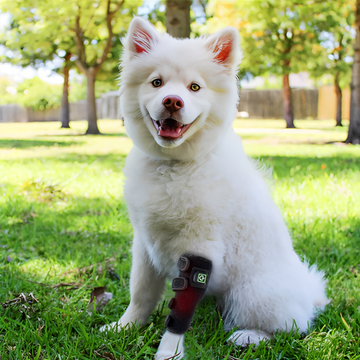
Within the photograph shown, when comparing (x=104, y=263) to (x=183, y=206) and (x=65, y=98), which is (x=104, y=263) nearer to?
(x=183, y=206)

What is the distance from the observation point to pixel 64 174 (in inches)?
247

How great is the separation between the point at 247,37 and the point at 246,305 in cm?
1832

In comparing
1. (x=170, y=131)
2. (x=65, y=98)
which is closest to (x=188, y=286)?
(x=170, y=131)

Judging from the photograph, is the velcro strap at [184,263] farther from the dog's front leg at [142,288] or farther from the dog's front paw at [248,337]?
the dog's front paw at [248,337]

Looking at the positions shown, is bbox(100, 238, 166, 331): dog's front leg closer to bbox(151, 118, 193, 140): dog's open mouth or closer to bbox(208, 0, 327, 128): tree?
bbox(151, 118, 193, 140): dog's open mouth

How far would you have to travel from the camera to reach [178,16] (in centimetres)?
606

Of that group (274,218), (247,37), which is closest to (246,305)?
(274,218)

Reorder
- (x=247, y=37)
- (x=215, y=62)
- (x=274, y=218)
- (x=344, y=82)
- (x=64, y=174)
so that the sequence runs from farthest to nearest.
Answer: (x=344, y=82)
(x=247, y=37)
(x=64, y=174)
(x=274, y=218)
(x=215, y=62)

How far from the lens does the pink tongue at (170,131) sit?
1856mm

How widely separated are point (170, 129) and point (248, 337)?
3.96ft

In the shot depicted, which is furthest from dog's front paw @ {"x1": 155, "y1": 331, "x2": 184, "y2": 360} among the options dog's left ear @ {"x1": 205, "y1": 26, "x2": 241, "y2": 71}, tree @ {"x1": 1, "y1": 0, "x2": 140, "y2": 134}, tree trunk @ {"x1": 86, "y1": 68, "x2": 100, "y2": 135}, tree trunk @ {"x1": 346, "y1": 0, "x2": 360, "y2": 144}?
tree trunk @ {"x1": 86, "y1": 68, "x2": 100, "y2": 135}

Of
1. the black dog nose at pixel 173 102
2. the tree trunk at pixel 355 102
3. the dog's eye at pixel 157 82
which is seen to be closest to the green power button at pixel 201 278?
the black dog nose at pixel 173 102

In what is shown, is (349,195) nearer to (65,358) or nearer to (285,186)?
(285,186)

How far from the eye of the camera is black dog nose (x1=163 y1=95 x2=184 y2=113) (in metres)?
1.75
